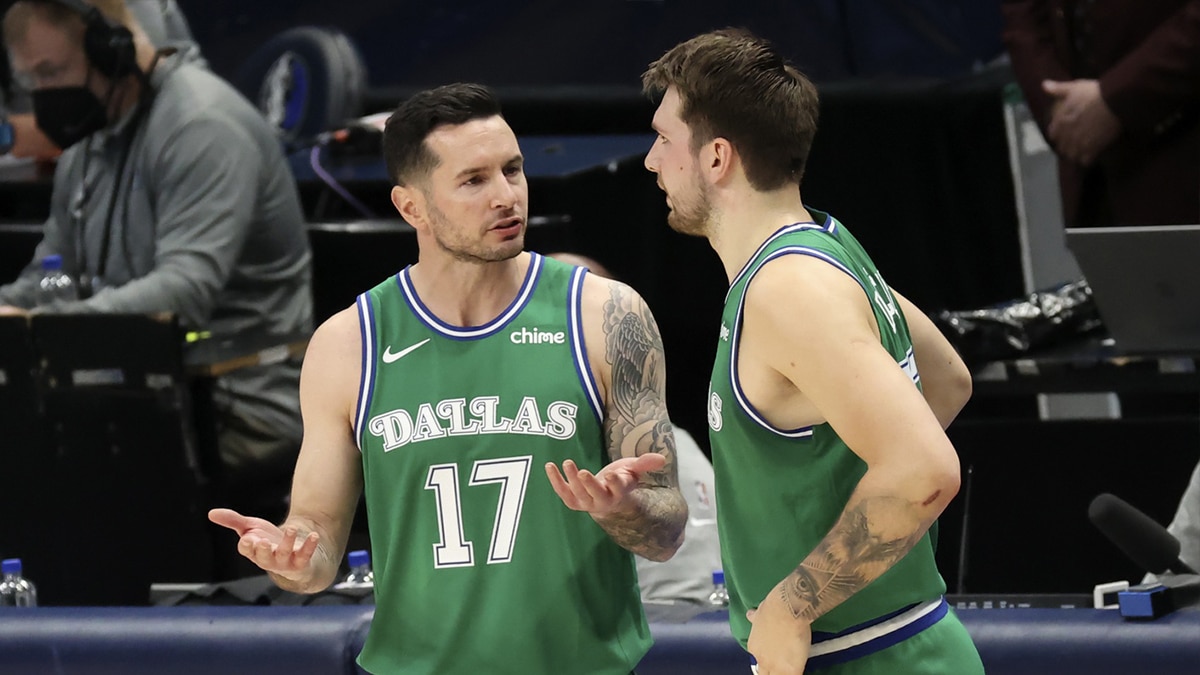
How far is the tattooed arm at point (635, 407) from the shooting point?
306 centimetres

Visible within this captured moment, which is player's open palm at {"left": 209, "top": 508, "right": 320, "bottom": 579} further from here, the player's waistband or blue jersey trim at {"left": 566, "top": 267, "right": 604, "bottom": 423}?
the player's waistband

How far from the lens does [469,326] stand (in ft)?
10.7

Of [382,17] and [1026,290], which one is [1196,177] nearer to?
[1026,290]

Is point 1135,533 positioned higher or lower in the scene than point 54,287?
lower

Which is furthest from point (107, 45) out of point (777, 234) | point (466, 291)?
point (777, 234)

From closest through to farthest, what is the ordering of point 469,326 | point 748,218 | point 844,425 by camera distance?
point 844,425 → point 748,218 → point 469,326

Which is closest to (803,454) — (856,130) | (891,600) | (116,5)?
(891,600)

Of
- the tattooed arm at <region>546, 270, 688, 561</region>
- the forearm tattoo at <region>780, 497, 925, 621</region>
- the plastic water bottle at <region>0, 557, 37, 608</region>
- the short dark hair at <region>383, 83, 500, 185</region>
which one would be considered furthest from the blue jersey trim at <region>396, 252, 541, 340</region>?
the plastic water bottle at <region>0, 557, 37, 608</region>

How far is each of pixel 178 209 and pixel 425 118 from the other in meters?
→ 2.41

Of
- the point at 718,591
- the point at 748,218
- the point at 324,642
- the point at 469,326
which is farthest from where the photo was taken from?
the point at 718,591

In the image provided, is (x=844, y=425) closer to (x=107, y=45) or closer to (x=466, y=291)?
(x=466, y=291)

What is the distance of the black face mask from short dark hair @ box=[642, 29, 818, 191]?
3.38 meters

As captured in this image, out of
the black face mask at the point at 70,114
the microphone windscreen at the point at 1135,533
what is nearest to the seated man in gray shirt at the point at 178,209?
the black face mask at the point at 70,114

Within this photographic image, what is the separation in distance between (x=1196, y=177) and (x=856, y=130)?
1.67 metres
